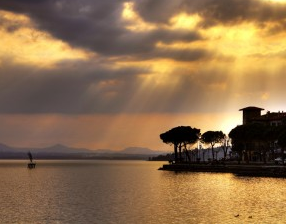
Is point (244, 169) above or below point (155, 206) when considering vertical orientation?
above

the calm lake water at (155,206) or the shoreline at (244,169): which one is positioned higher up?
the shoreline at (244,169)

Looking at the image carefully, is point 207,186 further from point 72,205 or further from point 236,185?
point 72,205

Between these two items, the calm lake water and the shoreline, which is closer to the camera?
the calm lake water

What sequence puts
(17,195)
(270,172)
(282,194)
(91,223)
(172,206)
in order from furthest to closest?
(270,172)
(17,195)
(282,194)
(172,206)
(91,223)

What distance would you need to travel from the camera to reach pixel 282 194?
8800cm

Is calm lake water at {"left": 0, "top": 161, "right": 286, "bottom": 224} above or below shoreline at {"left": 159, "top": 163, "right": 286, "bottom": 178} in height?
below

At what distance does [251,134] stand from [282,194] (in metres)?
80.6

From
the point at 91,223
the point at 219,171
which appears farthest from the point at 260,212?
the point at 219,171

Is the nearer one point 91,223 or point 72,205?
point 91,223

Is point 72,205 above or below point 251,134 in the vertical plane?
below

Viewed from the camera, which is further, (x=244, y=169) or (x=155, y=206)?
(x=244, y=169)

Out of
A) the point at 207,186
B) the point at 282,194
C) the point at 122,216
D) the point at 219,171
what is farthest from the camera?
the point at 219,171

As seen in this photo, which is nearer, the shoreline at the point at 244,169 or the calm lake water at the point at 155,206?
the calm lake water at the point at 155,206

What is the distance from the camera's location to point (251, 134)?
168 m
